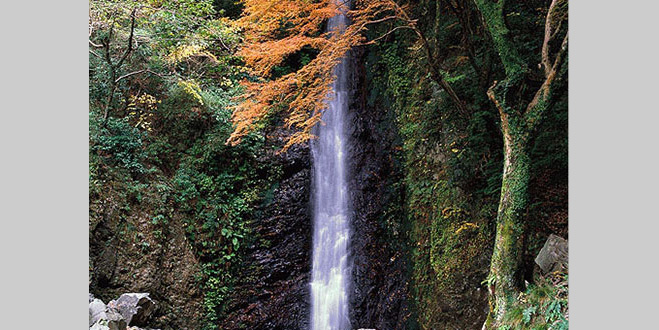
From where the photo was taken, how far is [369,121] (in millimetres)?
6605

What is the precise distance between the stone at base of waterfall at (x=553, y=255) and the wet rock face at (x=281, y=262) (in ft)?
10.8

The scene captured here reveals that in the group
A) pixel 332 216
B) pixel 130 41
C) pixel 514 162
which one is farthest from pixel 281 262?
pixel 514 162

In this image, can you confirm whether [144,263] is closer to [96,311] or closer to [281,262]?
[96,311]

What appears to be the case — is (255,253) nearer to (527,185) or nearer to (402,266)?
(402,266)

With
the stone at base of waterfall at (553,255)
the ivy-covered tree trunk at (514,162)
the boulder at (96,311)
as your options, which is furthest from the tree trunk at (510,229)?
the boulder at (96,311)

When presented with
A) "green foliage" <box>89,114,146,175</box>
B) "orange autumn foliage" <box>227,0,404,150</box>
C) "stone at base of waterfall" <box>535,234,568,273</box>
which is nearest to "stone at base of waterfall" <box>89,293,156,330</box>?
"green foliage" <box>89,114,146,175</box>

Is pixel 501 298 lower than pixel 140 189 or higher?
lower

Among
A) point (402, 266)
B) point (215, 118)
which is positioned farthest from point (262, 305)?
point (215, 118)

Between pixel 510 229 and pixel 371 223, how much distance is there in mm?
2564

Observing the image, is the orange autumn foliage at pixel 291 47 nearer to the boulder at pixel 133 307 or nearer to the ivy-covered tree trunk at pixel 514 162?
the ivy-covered tree trunk at pixel 514 162

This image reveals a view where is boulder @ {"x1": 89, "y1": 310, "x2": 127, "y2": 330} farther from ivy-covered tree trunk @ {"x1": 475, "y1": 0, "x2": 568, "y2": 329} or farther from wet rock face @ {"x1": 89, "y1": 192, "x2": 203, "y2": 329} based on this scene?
ivy-covered tree trunk @ {"x1": 475, "y1": 0, "x2": 568, "y2": 329}

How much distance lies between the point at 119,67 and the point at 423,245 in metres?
4.02

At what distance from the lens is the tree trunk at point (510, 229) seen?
3.69 meters

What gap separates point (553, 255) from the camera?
3662mm
